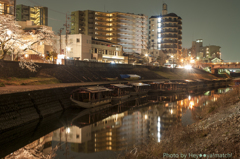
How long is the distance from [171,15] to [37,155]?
477ft

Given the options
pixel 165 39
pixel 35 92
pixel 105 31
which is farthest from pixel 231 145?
pixel 165 39

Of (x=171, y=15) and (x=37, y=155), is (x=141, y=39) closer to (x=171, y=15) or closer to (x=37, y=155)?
(x=171, y=15)

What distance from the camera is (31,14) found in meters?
139

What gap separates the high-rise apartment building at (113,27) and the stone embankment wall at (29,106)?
10101 cm

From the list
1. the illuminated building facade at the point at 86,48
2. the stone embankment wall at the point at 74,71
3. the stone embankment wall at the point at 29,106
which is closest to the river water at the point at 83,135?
the stone embankment wall at the point at 29,106

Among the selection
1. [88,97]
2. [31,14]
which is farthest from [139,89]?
[31,14]

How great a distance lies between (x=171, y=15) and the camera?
147125 mm

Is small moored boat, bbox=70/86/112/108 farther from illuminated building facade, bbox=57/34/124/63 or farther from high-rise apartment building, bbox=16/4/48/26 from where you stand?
high-rise apartment building, bbox=16/4/48/26

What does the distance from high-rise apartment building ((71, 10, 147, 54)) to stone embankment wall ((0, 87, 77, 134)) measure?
10101cm

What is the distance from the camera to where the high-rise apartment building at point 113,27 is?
127250mm

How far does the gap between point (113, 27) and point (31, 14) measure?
172 ft

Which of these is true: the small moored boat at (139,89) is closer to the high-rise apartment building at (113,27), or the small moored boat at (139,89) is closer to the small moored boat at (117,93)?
the small moored boat at (117,93)

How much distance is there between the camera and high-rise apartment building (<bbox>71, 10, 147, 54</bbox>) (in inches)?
5010

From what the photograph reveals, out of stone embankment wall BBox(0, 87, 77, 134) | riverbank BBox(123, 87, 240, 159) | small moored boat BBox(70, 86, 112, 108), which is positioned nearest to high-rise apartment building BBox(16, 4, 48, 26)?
small moored boat BBox(70, 86, 112, 108)
